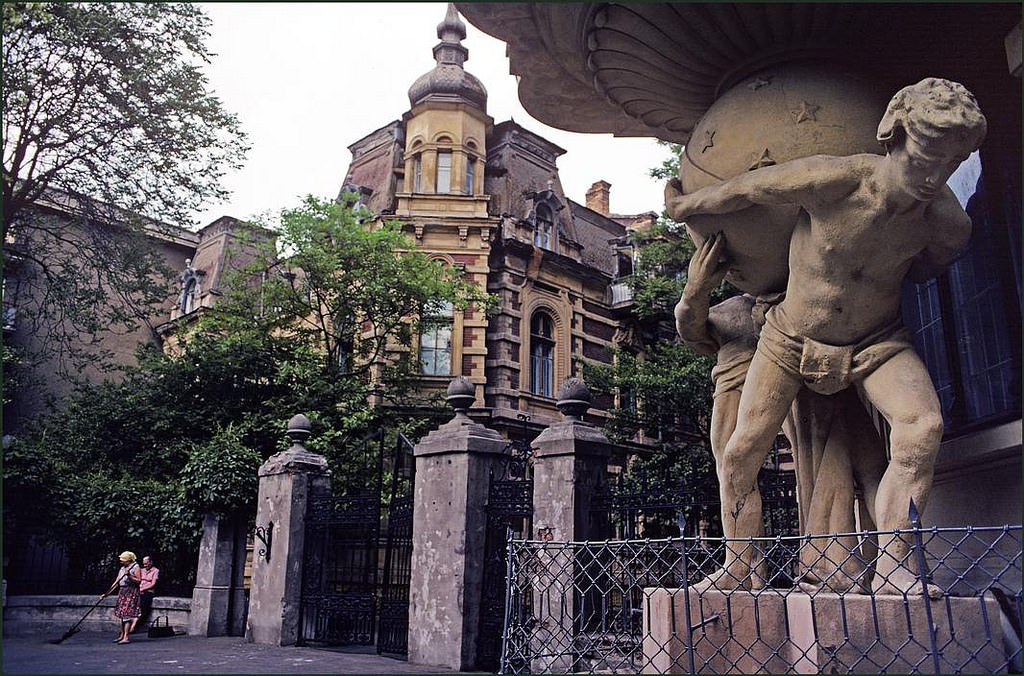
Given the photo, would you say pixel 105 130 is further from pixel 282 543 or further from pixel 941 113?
pixel 941 113

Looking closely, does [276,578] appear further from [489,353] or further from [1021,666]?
[489,353]

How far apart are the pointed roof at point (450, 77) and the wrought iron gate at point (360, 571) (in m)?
16.6

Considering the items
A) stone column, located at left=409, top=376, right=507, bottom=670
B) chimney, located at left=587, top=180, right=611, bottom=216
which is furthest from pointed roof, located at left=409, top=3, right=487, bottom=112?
stone column, located at left=409, top=376, right=507, bottom=670

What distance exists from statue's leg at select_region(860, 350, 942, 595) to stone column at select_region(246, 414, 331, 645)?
7.45 meters

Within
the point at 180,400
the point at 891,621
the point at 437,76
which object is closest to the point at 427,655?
the point at 891,621

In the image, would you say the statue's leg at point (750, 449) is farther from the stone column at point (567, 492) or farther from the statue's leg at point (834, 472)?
the stone column at point (567, 492)

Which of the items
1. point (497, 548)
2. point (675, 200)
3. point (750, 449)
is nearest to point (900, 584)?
point (750, 449)

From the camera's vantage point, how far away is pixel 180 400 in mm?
16641

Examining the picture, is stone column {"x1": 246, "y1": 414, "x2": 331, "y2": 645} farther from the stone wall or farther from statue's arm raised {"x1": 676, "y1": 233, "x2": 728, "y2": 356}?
statue's arm raised {"x1": 676, "y1": 233, "x2": 728, "y2": 356}

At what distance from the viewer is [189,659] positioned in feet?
26.7

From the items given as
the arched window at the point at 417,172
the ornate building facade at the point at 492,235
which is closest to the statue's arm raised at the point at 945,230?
the ornate building facade at the point at 492,235

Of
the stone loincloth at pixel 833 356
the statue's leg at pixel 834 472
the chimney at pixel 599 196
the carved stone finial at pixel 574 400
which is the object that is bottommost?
the statue's leg at pixel 834 472

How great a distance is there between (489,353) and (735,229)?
721 inches

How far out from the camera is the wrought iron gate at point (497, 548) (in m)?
7.50
